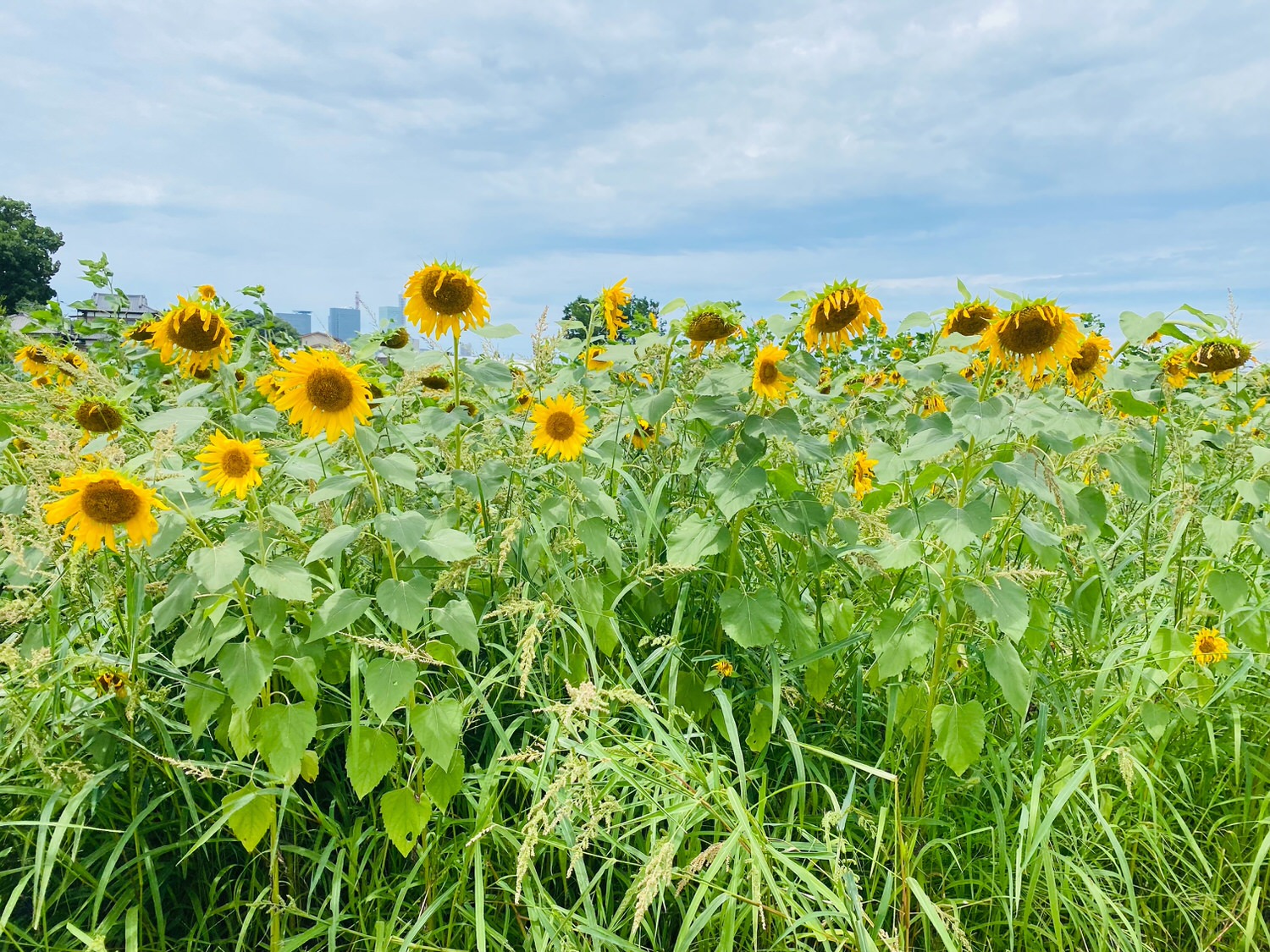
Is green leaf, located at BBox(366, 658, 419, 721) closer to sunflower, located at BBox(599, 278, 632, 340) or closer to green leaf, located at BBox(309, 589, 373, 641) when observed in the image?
green leaf, located at BBox(309, 589, 373, 641)

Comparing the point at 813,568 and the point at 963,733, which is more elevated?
the point at 813,568

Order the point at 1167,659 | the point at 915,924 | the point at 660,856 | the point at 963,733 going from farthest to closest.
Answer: the point at 1167,659, the point at 915,924, the point at 963,733, the point at 660,856

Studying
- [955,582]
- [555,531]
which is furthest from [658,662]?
[955,582]

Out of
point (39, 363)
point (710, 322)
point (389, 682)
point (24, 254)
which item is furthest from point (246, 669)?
point (24, 254)

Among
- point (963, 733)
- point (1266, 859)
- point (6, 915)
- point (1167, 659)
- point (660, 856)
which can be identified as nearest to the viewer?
point (660, 856)

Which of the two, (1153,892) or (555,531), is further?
(555,531)

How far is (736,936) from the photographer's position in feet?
5.99

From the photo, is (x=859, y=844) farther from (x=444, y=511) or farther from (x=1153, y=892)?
(x=444, y=511)

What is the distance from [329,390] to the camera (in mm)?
1717

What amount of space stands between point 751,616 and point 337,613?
882 mm

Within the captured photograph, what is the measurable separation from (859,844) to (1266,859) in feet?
3.54

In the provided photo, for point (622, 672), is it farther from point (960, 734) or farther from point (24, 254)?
point (24, 254)

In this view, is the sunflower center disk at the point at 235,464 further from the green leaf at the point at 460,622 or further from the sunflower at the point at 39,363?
the sunflower at the point at 39,363

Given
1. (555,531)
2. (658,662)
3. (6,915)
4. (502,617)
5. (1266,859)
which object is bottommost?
(1266,859)
